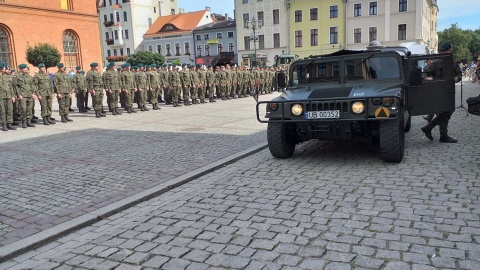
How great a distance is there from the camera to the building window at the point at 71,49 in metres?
43.3

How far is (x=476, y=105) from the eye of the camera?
250 inches

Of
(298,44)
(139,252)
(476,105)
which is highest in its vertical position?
(298,44)

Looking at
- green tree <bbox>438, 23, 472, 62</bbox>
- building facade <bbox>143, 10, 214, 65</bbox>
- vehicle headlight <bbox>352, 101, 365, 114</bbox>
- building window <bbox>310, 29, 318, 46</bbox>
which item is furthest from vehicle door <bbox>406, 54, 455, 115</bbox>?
green tree <bbox>438, 23, 472, 62</bbox>

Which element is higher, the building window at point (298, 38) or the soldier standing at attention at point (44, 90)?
the building window at point (298, 38)

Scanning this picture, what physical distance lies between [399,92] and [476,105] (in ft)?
3.86

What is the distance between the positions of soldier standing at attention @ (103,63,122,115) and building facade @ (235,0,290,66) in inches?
1799

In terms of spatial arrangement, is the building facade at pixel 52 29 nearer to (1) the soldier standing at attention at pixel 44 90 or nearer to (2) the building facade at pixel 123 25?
(1) the soldier standing at attention at pixel 44 90

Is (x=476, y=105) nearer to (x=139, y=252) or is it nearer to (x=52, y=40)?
(x=139, y=252)

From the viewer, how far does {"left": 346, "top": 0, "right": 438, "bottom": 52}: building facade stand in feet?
171

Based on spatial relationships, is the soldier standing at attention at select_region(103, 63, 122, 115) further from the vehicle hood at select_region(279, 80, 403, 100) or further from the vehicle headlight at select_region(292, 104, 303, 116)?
the vehicle headlight at select_region(292, 104, 303, 116)

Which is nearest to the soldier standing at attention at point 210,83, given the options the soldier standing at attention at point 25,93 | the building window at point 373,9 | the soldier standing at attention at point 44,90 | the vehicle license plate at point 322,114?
the soldier standing at attention at point 44,90

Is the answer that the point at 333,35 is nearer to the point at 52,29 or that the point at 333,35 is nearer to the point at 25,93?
the point at 52,29

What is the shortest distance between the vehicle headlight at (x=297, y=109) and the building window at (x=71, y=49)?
41.0 meters

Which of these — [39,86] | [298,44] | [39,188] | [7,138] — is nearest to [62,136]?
[7,138]
